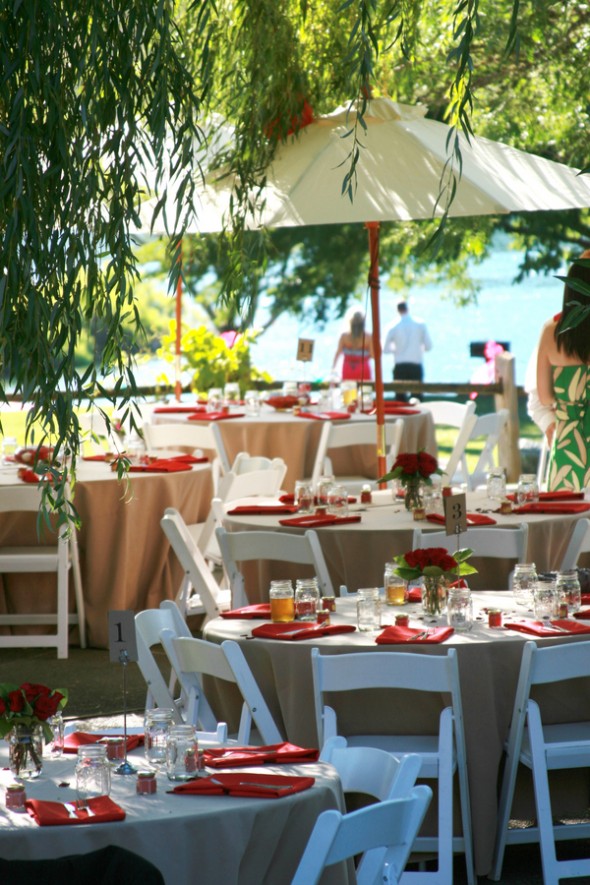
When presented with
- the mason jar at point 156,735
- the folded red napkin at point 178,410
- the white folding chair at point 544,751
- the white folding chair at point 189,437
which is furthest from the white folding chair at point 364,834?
the folded red napkin at point 178,410

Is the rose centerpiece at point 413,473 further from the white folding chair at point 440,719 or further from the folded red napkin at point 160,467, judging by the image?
the white folding chair at point 440,719

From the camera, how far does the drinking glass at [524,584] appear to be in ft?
16.9

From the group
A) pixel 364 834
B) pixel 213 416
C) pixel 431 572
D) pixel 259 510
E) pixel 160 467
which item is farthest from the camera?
pixel 213 416

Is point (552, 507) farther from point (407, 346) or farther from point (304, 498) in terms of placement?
point (407, 346)

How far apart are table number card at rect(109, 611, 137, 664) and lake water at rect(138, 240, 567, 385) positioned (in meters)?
25.4

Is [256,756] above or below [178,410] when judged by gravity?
below

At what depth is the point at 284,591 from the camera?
497 cm

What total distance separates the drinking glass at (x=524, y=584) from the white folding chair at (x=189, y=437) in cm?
473

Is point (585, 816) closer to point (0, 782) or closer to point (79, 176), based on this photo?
point (0, 782)

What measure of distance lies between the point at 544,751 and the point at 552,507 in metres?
2.70

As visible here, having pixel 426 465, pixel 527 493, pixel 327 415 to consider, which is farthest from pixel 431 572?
pixel 327 415

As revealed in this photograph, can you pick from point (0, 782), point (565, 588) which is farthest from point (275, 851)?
point (565, 588)

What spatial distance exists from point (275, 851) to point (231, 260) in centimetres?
223

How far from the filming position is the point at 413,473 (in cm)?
704
